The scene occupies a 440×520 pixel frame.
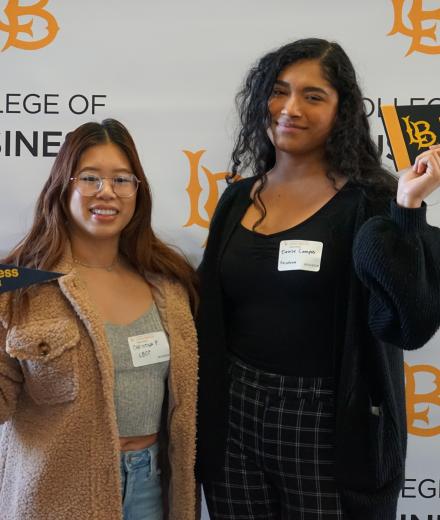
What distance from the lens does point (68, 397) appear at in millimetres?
1140

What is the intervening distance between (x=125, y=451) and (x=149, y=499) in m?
0.14

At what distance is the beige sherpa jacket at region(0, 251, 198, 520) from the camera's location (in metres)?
1.13

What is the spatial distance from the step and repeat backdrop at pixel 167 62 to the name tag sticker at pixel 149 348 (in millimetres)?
636

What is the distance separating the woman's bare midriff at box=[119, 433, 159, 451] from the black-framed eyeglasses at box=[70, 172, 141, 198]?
527 mm

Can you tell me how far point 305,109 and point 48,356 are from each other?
0.75 meters

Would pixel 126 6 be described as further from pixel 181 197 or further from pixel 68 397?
pixel 68 397

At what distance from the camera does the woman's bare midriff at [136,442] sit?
1226 mm

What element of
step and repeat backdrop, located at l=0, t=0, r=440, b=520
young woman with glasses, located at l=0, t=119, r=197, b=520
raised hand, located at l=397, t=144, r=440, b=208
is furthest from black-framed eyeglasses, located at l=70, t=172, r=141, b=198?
raised hand, located at l=397, t=144, r=440, b=208

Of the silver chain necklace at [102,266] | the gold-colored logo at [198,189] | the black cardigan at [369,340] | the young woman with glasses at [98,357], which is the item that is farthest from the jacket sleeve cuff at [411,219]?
the gold-colored logo at [198,189]

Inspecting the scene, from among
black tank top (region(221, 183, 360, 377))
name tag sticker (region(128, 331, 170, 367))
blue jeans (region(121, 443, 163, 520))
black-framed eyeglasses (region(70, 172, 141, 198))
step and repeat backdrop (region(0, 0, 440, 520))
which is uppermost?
step and repeat backdrop (region(0, 0, 440, 520))

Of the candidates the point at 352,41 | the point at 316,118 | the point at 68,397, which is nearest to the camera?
the point at 68,397

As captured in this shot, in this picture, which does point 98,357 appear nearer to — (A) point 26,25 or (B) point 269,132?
(B) point 269,132

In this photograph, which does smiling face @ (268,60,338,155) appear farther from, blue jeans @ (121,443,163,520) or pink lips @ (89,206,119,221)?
blue jeans @ (121,443,163,520)

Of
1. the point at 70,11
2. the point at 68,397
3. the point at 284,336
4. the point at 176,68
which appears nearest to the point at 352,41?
the point at 176,68
